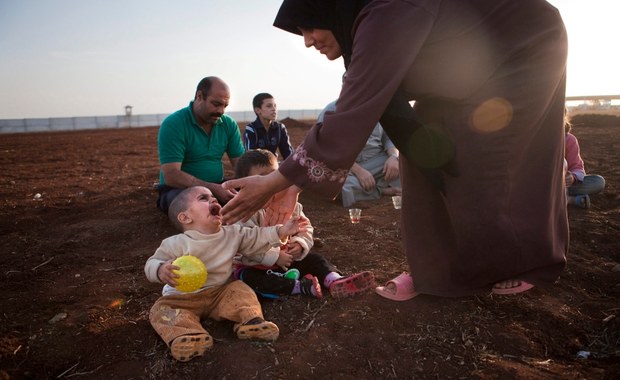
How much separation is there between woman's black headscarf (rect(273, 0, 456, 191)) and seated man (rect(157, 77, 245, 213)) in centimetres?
223

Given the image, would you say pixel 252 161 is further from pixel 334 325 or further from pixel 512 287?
pixel 512 287

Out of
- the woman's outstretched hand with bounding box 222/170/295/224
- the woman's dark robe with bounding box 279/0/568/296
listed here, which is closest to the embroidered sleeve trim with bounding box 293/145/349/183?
the woman's dark robe with bounding box 279/0/568/296

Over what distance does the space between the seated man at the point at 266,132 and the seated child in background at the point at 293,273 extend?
3003 millimetres

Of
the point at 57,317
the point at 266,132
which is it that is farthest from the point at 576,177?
the point at 57,317

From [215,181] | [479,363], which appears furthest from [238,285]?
[215,181]

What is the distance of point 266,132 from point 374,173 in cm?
163

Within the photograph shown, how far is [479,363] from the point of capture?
75.5 inches

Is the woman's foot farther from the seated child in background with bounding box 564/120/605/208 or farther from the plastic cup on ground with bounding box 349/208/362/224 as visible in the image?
the seated child in background with bounding box 564/120/605/208

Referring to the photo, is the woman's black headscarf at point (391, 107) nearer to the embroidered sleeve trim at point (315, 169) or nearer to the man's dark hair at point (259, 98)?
the embroidered sleeve trim at point (315, 169)

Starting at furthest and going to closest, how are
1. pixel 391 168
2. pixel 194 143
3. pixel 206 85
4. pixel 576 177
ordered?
pixel 391 168, pixel 576 177, pixel 194 143, pixel 206 85

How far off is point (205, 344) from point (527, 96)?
183 cm

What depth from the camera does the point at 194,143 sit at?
449 centimetres

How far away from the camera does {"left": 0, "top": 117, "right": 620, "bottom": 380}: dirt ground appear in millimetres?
1939

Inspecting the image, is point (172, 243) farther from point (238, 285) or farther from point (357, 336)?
point (357, 336)
